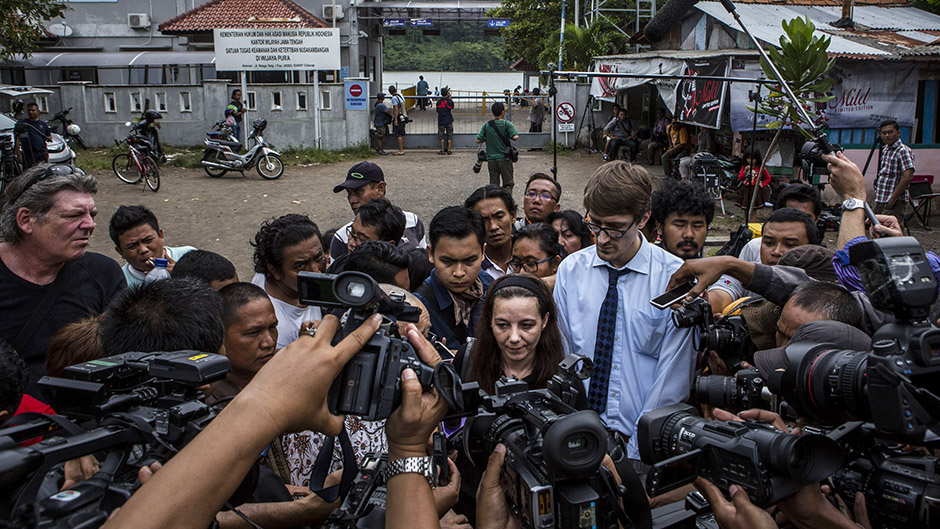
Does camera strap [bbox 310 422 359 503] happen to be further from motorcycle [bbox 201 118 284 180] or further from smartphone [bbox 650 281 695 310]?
motorcycle [bbox 201 118 284 180]

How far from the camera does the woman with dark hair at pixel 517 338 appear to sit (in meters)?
2.96

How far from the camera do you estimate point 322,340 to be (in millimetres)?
1809

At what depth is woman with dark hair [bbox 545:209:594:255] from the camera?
16.7 ft

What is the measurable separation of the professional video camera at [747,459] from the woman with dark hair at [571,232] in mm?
3020

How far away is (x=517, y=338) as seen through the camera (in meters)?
2.92

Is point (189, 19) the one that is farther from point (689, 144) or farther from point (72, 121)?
point (689, 144)

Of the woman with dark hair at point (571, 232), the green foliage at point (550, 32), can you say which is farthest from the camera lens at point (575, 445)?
the green foliage at point (550, 32)

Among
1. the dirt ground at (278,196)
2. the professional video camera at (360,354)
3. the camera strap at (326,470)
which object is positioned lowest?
the dirt ground at (278,196)

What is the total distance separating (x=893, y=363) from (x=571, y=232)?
3.39 metres

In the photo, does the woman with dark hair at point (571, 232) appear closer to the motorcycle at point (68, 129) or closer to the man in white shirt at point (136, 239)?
the man in white shirt at point (136, 239)

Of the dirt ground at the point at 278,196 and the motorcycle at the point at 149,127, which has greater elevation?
the motorcycle at the point at 149,127

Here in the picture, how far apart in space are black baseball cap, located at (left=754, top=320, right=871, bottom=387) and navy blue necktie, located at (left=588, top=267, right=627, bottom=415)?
2.30ft

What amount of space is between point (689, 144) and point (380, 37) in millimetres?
19610

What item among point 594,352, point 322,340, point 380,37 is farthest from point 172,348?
point 380,37
